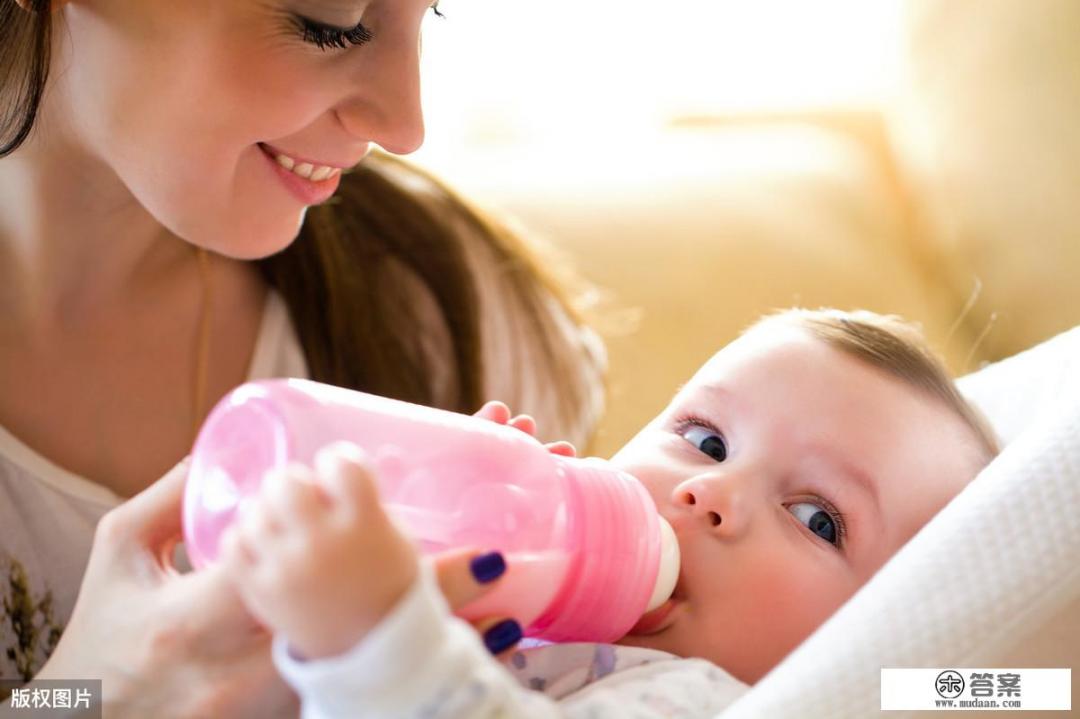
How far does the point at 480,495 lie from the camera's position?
2.50ft

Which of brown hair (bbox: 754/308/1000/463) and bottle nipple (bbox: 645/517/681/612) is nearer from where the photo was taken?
bottle nipple (bbox: 645/517/681/612)

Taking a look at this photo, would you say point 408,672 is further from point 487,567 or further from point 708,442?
point 708,442

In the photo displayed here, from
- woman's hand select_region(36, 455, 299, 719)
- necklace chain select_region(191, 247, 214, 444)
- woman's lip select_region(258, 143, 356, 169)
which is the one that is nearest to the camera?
woman's hand select_region(36, 455, 299, 719)

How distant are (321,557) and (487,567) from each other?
0.13 m

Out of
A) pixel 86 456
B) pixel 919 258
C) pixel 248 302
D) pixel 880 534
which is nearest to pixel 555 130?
pixel 919 258

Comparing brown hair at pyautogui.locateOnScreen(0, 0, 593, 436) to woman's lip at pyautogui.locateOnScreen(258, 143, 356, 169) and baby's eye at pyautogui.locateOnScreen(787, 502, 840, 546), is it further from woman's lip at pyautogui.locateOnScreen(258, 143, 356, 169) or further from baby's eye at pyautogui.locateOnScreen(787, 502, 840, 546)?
baby's eye at pyautogui.locateOnScreen(787, 502, 840, 546)

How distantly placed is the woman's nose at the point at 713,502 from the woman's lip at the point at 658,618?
63 millimetres

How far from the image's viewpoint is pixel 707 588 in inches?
35.0

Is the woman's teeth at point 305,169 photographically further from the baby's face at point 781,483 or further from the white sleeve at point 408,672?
the white sleeve at point 408,672

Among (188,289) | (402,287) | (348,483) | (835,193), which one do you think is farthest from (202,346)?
(835,193)

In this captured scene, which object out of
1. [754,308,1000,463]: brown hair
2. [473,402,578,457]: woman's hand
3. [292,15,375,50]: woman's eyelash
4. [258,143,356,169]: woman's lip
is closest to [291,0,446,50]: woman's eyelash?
[292,15,375,50]: woman's eyelash

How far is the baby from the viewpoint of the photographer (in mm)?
602

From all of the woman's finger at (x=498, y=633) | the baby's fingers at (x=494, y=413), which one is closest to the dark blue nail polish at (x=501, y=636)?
the woman's finger at (x=498, y=633)

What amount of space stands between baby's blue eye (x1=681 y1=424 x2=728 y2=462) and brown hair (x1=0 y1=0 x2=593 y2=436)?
53cm
